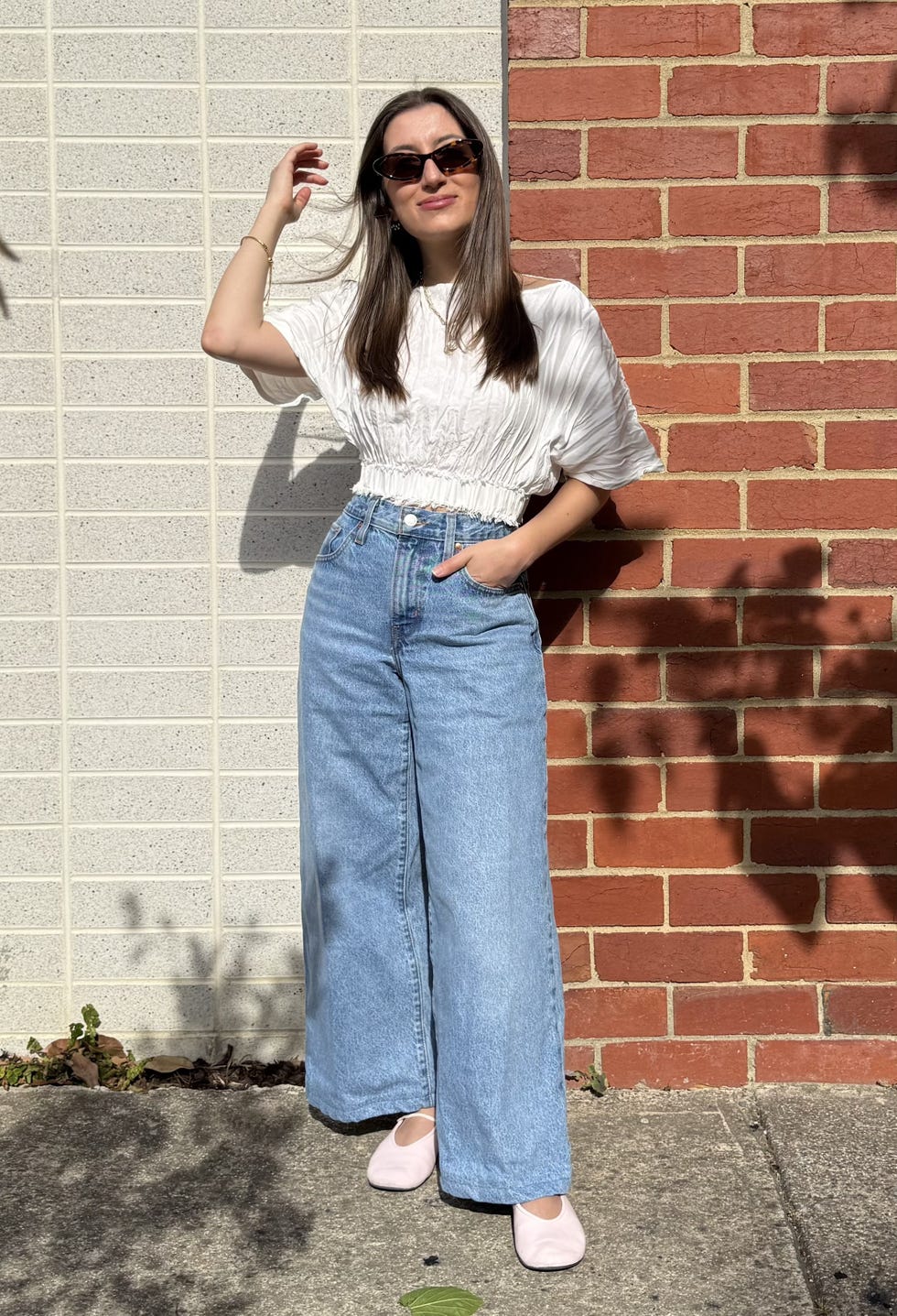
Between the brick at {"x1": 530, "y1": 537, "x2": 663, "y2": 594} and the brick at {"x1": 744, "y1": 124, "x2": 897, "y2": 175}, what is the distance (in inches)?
32.6

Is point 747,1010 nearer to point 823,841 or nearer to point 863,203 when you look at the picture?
point 823,841

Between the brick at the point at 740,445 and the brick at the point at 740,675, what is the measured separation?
0.41 metres

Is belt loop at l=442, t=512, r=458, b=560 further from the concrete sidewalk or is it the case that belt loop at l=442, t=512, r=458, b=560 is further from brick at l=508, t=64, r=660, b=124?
the concrete sidewalk

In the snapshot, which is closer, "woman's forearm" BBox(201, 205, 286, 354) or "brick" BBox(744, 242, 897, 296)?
"woman's forearm" BBox(201, 205, 286, 354)

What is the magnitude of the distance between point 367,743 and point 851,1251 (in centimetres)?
129

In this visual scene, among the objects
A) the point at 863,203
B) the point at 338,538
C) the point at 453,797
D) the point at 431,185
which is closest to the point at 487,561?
the point at 338,538

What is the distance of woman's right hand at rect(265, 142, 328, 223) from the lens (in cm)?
278

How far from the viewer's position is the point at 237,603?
3.27 metres

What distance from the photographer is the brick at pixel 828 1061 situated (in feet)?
10.4

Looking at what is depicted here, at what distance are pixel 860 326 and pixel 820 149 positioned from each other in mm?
377

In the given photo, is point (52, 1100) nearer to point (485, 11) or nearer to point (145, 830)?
point (145, 830)

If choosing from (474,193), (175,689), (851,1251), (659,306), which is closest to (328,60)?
(474,193)

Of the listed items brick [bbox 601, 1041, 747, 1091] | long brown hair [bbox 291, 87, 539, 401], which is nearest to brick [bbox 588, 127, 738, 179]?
long brown hair [bbox 291, 87, 539, 401]

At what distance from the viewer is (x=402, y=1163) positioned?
285 cm
